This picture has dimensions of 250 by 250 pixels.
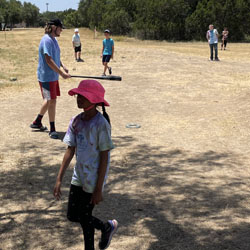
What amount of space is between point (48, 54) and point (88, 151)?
12.4ft

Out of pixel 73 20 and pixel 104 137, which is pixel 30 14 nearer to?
pixel 73 20

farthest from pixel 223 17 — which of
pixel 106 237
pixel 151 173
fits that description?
pixel 106 237

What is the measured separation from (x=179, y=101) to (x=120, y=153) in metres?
4.71

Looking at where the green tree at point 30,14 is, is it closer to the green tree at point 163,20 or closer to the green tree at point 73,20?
the green tree at point 73,20

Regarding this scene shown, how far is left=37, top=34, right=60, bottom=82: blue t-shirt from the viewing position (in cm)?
642

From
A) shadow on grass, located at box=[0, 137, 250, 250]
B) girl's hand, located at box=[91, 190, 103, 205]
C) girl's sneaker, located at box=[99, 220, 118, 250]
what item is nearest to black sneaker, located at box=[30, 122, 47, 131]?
shadow on grass, located at box=[0, 137, 250, 250]

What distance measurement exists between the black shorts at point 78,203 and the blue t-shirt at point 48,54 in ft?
12.5

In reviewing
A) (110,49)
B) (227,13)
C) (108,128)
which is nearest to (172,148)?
(108,128)

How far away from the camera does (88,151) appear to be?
2996 mm

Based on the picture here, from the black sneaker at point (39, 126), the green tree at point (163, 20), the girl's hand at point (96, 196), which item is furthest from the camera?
the green tree at point (163, 20)

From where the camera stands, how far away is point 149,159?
594cm

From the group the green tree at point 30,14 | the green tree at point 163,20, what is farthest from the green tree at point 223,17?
the green tree at point 30,14

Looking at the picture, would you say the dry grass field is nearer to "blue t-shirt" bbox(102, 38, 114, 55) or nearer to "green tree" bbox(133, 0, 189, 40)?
"blue t-shirt" bbox(102, 38, 114, 55)

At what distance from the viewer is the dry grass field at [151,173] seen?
3758 millimetres
